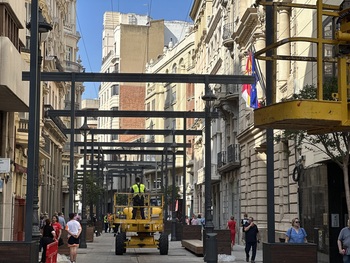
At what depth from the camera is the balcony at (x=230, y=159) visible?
42.9m

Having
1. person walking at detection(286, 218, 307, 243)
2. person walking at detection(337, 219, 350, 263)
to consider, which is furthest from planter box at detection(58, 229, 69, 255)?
person walking at detection(337, 219, 350, 263)

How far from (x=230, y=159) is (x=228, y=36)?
7301 millimetres

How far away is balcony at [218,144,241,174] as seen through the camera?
42906mm

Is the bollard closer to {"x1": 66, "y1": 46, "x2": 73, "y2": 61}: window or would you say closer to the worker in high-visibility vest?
the worker in high-visibility vest

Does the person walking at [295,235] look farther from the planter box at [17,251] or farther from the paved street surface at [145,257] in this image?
the paved street surface at [145,257]

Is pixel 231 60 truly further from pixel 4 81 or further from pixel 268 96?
pixel 268 96

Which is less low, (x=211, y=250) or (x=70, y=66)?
(x=70, y=66)

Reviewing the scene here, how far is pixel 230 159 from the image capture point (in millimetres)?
44594

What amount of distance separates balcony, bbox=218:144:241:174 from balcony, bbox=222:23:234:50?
5991 mm

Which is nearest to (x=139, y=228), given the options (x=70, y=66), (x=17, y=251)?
(x=17, y=251)

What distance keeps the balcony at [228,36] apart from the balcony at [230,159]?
5.99 metres

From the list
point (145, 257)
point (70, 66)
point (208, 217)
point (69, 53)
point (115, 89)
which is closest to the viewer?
point (208, 217)

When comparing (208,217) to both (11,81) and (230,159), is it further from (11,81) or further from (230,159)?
(230,159)

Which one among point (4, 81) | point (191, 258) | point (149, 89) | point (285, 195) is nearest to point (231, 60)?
point (285, 195)
